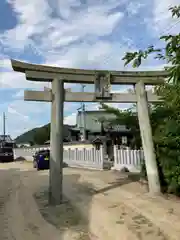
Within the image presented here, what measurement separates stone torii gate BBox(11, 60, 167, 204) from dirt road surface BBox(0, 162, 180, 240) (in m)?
Result: 0.87

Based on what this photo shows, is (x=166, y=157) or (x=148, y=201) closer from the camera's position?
(x=148, y=201)

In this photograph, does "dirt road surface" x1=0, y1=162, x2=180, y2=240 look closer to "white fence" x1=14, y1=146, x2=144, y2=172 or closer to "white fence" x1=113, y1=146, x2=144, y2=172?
"white fence" x1=113, y1=146, x2=144, y2=172

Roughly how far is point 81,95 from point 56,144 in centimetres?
210

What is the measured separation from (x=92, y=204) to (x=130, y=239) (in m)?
3.21

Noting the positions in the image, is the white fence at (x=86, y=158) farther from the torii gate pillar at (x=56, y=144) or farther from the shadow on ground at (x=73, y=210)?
the torii gate pillar at (x=56, y=144)

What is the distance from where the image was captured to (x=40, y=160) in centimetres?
2456

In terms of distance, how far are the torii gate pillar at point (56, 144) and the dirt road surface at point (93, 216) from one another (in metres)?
0.45

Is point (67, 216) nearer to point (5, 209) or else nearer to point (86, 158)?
point (5, 209)

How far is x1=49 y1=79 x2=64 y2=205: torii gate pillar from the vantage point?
1043cm

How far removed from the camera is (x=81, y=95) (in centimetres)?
1168

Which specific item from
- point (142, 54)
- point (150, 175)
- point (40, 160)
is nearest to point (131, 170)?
point (150, 175)

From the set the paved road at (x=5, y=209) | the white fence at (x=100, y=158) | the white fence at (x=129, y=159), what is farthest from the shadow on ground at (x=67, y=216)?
the white fence at (x=100, y=158)

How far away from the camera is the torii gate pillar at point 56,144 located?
10430mm

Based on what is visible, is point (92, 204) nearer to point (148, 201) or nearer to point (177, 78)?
point (148, 201)
